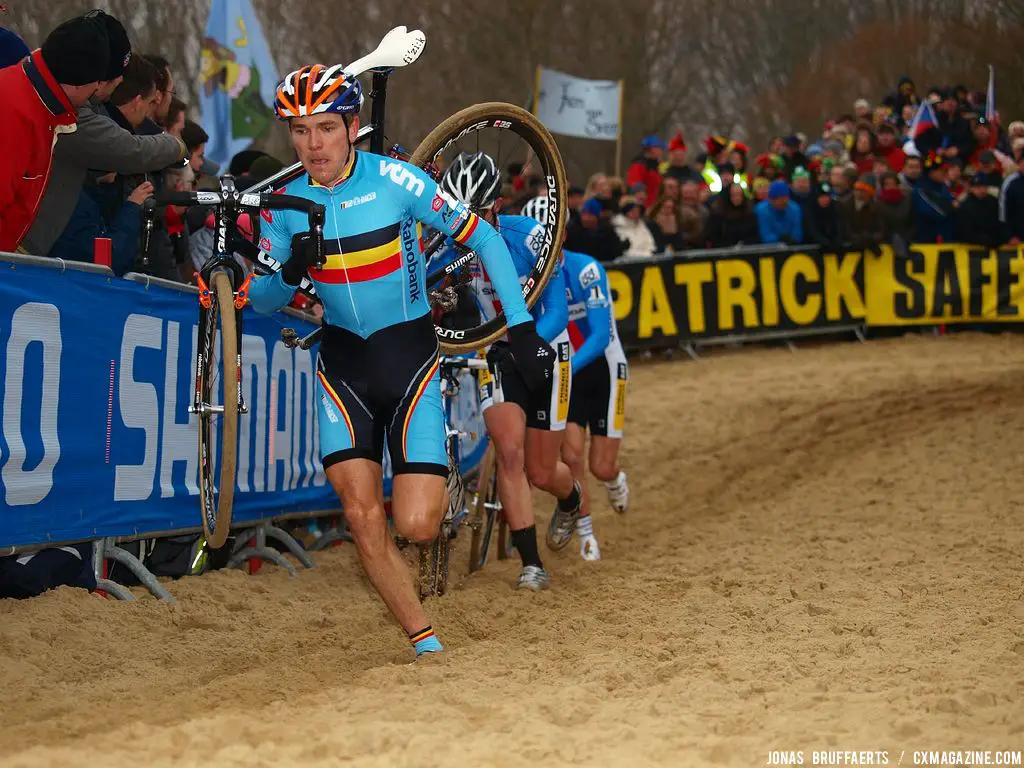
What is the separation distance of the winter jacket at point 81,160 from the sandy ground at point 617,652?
189cm

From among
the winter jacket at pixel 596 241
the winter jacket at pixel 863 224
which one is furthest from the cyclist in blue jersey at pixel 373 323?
the winter jacket at pixel 863 224

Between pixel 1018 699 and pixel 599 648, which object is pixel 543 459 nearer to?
pixel 599 648

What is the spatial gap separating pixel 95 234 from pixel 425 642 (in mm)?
3041

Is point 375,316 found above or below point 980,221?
above

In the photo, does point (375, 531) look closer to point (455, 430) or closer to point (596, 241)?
point (455, 430)

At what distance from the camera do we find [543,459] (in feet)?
28.8

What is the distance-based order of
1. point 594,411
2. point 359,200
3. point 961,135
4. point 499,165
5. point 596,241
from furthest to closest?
point 961,135 < point 596,241 < point 594,411 < point 499,165 < point 359,200

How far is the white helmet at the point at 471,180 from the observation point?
24.7 ft

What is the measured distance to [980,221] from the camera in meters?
19.1

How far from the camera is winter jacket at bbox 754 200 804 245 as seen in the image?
60.8 ft

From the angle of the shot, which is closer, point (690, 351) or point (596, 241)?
point (596, 241)

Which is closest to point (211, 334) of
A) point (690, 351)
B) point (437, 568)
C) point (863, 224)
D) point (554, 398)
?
point (437, 568)

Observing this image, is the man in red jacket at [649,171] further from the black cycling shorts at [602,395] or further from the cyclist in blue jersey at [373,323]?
the cyclist in blue jersey at [373,323]

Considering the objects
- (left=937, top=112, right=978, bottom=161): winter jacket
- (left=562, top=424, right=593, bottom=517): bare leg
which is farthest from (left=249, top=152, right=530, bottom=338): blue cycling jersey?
(left=937, top=112, right=978, bottom=161): winter jacket
